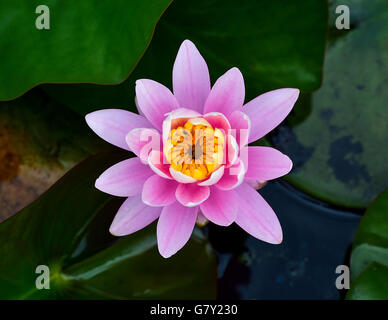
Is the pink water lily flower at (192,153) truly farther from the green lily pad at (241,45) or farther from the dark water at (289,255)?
the dark water at (289,255)

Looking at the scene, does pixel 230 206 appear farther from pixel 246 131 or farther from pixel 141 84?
pixel 141 84

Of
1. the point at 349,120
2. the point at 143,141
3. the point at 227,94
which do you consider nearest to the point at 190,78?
the point at 227,94

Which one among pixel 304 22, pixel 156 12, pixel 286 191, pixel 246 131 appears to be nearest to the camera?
pixel 246 131

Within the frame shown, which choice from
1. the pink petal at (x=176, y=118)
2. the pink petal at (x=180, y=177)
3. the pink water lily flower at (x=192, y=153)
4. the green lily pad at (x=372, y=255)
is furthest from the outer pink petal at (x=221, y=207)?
the green lily pad at (x=372, y=255)

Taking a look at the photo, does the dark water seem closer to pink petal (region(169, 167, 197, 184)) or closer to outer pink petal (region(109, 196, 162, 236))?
outer pink petal (region(109, 196, 162, 236))

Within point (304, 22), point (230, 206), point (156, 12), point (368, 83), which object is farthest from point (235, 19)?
point (230, 206)

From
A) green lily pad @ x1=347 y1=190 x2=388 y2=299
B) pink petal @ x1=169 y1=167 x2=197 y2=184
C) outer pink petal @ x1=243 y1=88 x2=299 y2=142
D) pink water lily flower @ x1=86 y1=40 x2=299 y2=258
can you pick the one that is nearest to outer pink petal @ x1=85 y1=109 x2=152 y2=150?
pink water lily flower @ x1=86 y1=40 x2=299 y2=258

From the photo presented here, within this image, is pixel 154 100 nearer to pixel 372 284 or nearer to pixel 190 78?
pixel 190 78
